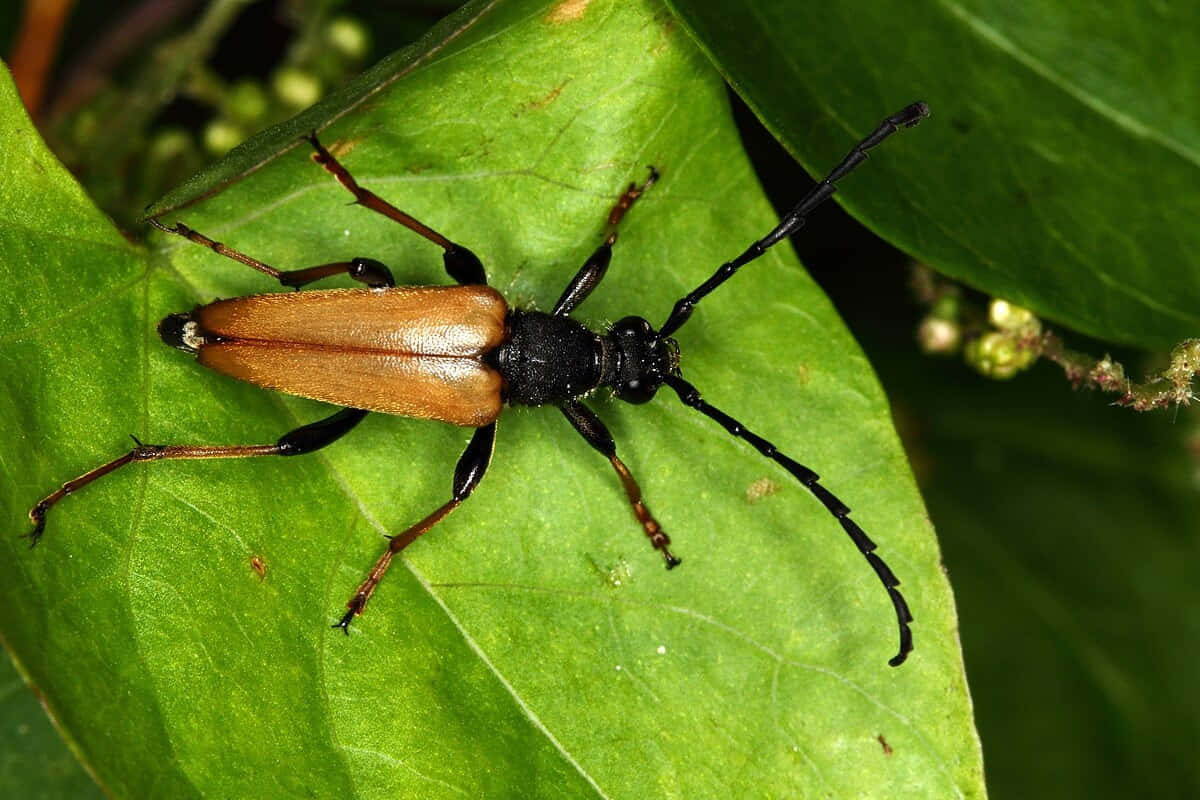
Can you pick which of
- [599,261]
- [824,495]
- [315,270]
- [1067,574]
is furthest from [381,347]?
[1067,574]

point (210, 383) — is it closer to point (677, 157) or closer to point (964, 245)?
point (677, 157)

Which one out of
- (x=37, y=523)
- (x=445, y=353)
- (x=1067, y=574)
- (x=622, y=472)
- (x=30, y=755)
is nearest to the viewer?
(x=37, y=523)

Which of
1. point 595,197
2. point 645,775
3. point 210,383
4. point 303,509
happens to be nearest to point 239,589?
point 303,509

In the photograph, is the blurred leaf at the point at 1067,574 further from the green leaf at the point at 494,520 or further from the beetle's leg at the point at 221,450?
the beetle's leg at the point at 221,450

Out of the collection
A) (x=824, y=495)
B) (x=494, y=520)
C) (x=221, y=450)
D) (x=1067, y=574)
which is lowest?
(x=1067, y=574)

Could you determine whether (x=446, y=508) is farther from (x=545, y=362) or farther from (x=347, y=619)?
(x=545, y=362)

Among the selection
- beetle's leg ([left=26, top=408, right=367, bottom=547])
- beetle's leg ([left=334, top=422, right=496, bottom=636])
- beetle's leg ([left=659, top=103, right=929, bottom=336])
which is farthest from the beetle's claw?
beetle's leg ([left=659, top=103, right=929, bottom=336])

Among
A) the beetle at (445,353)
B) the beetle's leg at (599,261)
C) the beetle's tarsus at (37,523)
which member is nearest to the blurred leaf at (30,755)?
the beetle's tarsus at (37,523)
